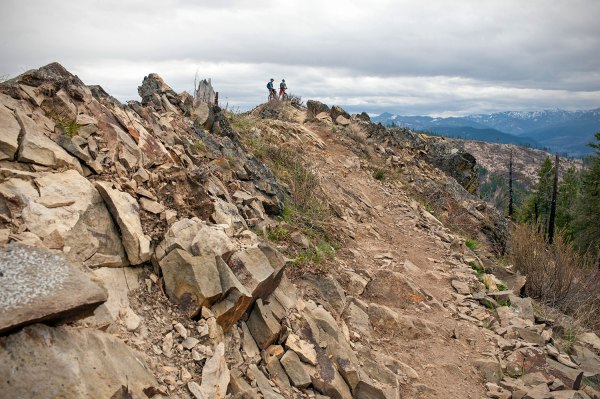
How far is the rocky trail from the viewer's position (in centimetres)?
325

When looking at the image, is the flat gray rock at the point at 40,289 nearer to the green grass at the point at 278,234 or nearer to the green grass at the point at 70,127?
the green grass at the point at 70,127

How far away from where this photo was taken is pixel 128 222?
4.82 m

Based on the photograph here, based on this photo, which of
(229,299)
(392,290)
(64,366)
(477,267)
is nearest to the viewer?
(64,366)

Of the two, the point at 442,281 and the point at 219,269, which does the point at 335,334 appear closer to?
the point at 219,269

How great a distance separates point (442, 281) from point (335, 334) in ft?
16.5

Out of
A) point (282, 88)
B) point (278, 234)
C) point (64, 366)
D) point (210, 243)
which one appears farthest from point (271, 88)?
point (64, 366)

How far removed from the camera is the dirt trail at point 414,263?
6.52 meters

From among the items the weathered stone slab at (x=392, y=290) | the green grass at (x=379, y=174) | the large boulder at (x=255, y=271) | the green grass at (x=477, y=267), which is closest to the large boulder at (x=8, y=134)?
the large boulder at (x=255, y=271)

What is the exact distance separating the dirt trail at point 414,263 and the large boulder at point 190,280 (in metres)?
3.29

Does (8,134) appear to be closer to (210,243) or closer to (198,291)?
(210,243)

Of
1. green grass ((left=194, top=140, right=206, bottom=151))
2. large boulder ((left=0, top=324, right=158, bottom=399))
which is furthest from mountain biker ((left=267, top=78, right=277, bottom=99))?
large boulder ((left=0, top=324, right=158, bottom=399))

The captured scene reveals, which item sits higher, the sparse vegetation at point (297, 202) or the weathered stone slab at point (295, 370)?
the sparse vegetation at point (297, 202)

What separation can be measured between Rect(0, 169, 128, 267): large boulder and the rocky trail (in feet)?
0.06

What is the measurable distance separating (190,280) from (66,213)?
154 cm
